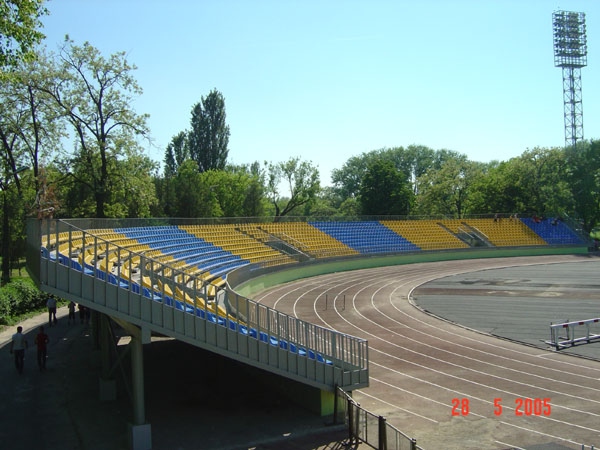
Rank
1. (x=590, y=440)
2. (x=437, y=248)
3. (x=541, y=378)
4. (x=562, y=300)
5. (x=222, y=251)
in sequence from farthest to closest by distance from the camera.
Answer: (x=437, y=248)
(x=222, y=251)
(x=562, y=300)
(x=541, y=378)
(x=590, y=440)

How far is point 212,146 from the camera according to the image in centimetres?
8119

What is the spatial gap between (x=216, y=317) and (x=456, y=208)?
79.0m

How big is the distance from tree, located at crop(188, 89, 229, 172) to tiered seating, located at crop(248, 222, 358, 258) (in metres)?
35.6

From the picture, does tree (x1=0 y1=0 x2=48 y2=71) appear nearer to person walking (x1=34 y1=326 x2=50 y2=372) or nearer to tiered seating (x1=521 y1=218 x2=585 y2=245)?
person walking (x1=34 y1=326 x2=50 y2=372)

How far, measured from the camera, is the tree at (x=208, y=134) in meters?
80.8

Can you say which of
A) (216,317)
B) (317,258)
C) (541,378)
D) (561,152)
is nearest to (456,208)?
(561,152)

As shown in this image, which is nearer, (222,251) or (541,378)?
(541,378)

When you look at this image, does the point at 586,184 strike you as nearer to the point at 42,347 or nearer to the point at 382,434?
the point at 382,434

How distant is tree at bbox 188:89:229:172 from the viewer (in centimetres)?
8075

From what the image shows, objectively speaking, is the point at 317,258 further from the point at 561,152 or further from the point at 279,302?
the point at 561,152

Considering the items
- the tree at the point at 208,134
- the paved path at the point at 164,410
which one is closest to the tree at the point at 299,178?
the tree at the point at 208,134

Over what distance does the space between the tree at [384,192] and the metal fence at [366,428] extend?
232 ft

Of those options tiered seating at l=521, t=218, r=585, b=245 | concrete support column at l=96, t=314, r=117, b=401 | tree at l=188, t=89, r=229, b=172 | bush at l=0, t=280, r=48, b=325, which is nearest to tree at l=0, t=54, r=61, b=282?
bush at l=0, t=280, r=48, b=325

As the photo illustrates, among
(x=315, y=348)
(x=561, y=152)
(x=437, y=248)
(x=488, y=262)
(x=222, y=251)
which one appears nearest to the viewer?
(x=315, y=348)
